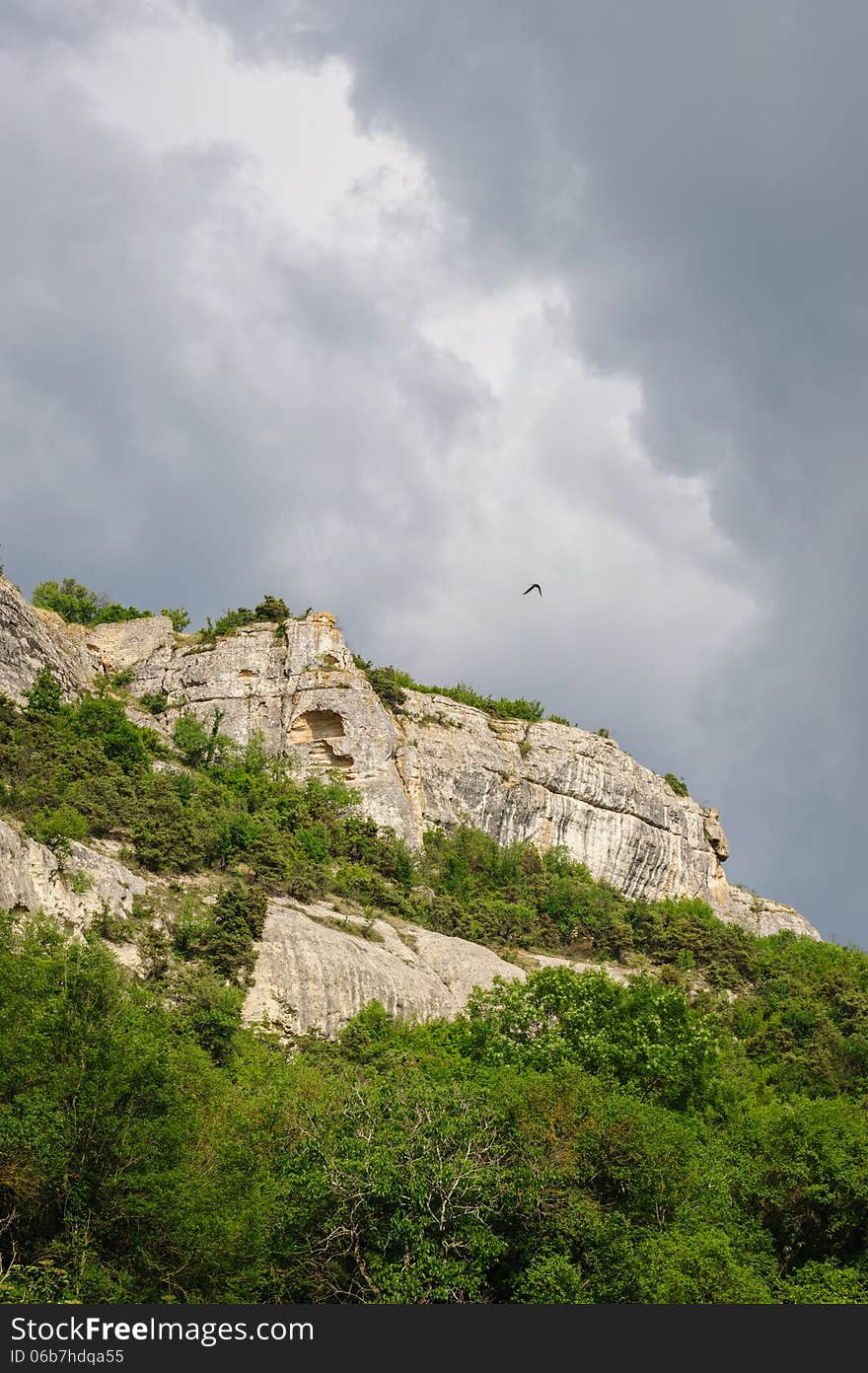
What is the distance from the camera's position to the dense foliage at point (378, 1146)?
20.5 metres

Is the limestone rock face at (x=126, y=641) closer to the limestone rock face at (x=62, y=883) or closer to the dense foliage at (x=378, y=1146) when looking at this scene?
the dense foliage at (x=378, y=1146)

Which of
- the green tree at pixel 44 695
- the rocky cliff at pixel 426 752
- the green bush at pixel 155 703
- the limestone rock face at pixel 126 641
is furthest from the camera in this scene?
the limestone rock face at pixel 126 641

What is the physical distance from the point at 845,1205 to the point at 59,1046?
16794 mm

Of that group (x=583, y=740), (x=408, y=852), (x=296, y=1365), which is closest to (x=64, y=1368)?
(x=296, y=1365)

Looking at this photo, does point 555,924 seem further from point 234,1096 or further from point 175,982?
point 234,1096

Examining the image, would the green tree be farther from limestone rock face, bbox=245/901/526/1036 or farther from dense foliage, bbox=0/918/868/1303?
dense foliage, bbox=0/918/868/1303

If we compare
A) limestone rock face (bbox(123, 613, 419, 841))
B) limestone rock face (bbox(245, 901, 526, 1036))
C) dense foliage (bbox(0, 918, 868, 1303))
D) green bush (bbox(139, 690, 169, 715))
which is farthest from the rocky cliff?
dense foliage (bbox(0, 918, 868, 1303))

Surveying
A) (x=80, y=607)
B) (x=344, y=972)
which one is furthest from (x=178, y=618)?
(x=344, y=972)

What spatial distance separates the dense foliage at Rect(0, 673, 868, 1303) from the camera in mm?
20531

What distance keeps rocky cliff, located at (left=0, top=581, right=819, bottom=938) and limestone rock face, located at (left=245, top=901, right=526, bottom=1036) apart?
17590 millimetres

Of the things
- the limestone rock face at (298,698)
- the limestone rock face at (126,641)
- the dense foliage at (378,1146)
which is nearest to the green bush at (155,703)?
the limestone rock face at (298,698)

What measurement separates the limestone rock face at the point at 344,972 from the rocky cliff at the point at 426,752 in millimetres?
17590

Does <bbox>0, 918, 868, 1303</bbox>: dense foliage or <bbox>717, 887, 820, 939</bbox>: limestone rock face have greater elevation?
<bbox>717, 887, 820, 939</bbox>: limestone rock face

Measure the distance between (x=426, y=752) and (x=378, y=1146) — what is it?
4992 cm
